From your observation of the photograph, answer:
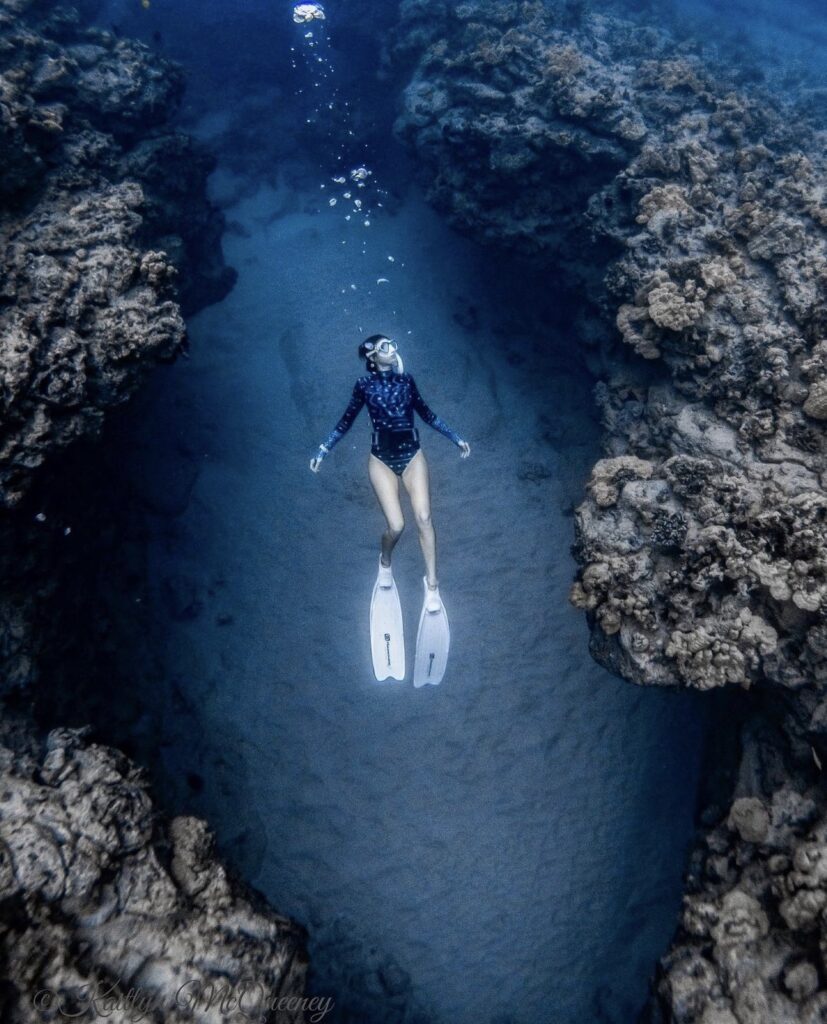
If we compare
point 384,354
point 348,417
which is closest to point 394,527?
point 348,417

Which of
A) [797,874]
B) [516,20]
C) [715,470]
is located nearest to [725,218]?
[715,470]

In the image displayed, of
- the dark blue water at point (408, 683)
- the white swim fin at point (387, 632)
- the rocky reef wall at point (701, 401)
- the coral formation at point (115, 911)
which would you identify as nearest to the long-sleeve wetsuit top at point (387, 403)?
the white swim fin at point (387, 632)

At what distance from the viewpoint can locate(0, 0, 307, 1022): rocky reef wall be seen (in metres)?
3.29

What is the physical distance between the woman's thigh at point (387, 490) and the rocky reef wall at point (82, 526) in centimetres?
238

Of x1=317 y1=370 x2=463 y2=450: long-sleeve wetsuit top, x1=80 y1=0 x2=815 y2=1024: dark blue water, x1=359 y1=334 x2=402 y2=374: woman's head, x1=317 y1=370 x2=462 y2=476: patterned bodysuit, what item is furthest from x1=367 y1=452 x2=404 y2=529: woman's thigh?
x1=80 y1=0 x2=815 y2=1024: dark blue water

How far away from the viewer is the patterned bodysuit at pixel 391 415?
6160mm

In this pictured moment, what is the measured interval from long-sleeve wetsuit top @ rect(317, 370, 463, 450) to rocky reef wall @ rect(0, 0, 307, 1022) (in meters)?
1.87

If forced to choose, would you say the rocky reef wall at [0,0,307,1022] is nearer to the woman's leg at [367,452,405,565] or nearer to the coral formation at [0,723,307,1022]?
the coral formation at [0,723,307,1022]

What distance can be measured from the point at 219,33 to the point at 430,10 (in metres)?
6.88

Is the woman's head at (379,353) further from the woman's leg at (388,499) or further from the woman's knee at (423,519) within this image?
the woman's knee at (423,519)

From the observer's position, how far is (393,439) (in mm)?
6227

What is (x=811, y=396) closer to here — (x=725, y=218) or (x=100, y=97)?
(x=725, y=218)

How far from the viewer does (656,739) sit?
7.00 metres
